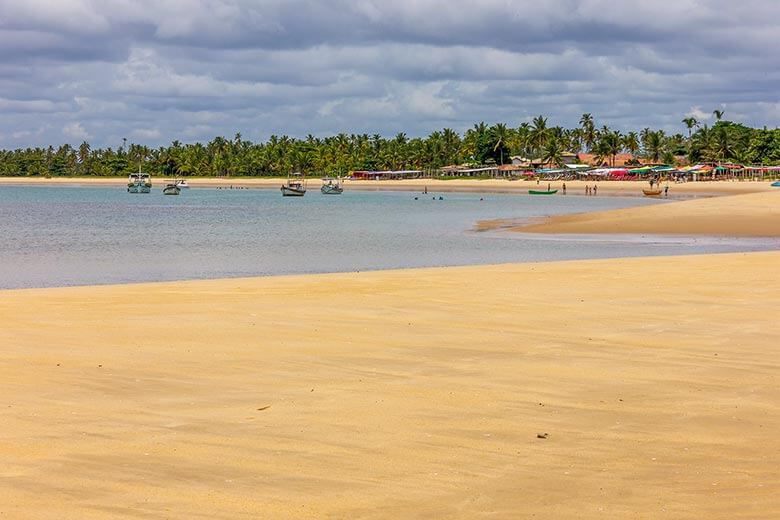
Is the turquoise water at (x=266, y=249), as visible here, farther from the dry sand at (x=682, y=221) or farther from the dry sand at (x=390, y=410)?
the dry sand at (x=390, y=410)

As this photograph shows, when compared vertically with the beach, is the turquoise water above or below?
below

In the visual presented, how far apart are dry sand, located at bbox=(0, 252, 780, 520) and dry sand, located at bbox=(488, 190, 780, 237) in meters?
36.5

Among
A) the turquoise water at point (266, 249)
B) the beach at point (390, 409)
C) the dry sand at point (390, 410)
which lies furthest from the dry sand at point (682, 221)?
the dry sand at point (390, 410)

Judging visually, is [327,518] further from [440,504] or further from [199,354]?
[199,354]

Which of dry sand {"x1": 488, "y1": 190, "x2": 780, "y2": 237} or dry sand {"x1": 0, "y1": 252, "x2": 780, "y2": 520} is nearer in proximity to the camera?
dry sand {"x1": 0, "y1": 252, "x2": 780, "y2": 520}

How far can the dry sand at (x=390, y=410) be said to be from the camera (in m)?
7.60

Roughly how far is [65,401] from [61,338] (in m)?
4.19

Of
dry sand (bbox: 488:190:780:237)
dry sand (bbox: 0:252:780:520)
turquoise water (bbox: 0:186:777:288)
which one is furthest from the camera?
dry sand (bbox: 488:190:780:237)

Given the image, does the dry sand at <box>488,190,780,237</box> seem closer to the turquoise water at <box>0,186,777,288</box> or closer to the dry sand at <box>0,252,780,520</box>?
the turquoise water at <box>0,186,777,288</box>

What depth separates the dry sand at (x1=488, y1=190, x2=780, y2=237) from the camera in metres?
54.6

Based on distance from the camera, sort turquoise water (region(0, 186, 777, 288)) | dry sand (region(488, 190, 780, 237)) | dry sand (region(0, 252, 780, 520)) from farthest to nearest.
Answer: dry sand (region(488, 190, 780, 237)) → turquoise water (region(0, 186, 777, 288)) → dry sand (region(0, 252, 780, 520))

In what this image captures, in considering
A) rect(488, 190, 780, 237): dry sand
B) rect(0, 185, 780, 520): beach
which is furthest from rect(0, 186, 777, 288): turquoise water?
rect(0, 185, 780, 520): beach

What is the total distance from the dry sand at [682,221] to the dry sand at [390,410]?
3654 cm

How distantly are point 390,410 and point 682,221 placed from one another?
171 ft
